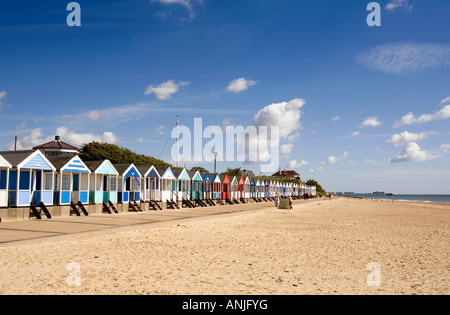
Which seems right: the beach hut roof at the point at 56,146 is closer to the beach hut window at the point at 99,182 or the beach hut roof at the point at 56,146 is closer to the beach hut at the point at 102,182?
the beach hut at the point at 102,182

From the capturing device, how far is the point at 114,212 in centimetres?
2609

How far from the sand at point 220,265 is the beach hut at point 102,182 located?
42.2 ft

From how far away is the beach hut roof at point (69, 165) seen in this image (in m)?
23.1

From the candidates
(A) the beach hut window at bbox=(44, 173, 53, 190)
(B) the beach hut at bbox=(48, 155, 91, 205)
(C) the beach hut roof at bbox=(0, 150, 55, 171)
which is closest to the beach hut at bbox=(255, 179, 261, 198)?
(B) the beach hut at bbox=(48, 155, 91, 205)

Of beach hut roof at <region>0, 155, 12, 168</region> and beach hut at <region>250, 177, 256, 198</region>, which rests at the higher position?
beach hut roof at <region>0, 155, 12, 168</region>

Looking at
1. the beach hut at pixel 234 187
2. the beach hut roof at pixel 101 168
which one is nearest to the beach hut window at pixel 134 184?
the beach hut roof at pixel 101 168

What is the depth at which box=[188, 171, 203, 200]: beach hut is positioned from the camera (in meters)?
40.3

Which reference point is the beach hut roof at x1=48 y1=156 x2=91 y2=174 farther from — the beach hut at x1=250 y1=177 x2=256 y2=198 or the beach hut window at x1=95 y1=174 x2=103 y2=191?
the beach hut at x1=250 y1=177 x2=256 y2=198

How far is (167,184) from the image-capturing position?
116 feet

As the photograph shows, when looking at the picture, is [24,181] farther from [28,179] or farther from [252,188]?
[252,188]

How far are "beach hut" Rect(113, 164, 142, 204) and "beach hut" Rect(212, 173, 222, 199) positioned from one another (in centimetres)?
1565

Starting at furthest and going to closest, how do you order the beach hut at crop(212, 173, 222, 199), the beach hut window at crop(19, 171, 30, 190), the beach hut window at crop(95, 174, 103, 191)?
the beach hut at crop(212, 173, 222, 199) < the beach hut window at crop(95, 174, 103, 191) < the beach hut window at crop(19, 171, 30, 190)
